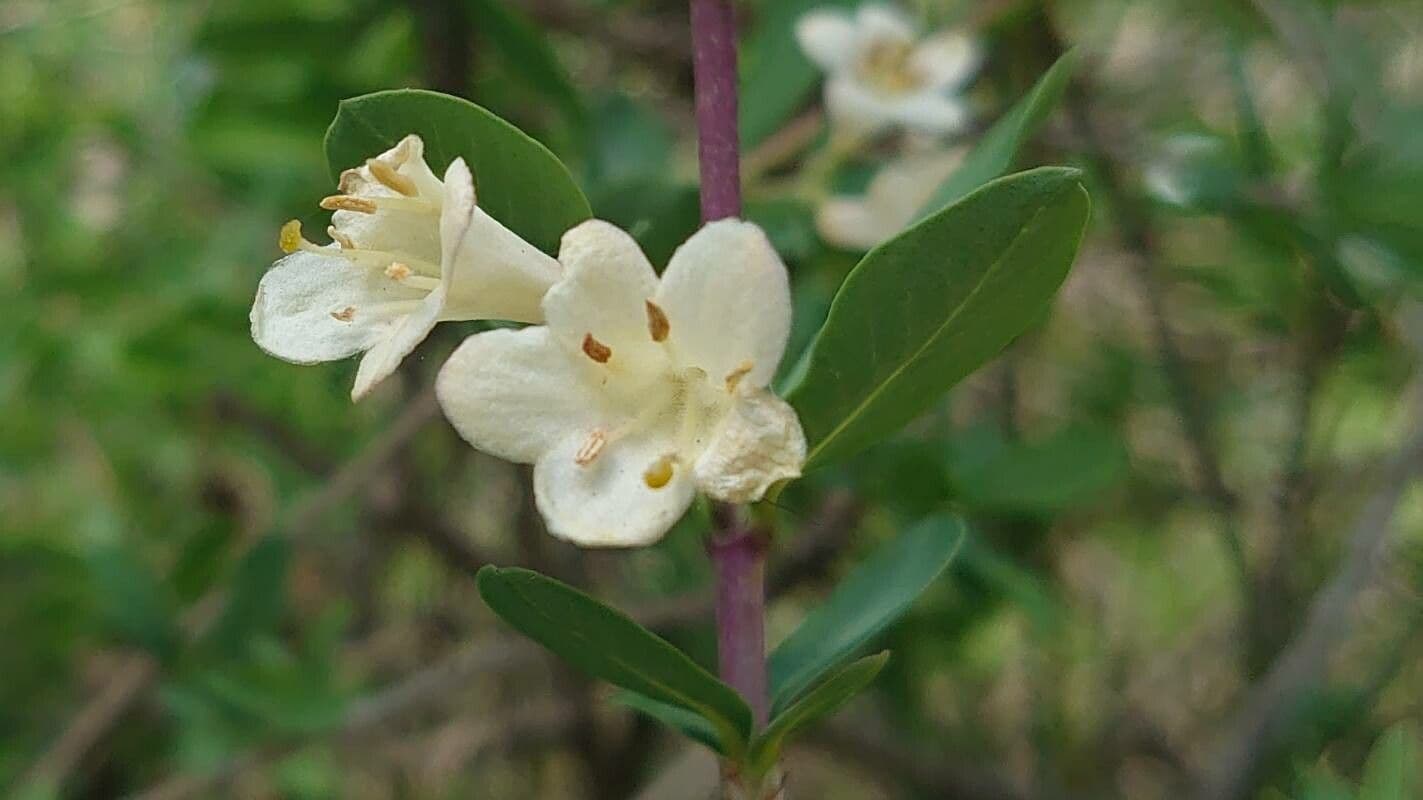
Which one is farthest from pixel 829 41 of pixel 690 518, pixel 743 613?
pixel 743 613

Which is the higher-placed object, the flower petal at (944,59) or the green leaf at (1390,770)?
the flower petal at (944,59)

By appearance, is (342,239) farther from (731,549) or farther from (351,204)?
(731,549)

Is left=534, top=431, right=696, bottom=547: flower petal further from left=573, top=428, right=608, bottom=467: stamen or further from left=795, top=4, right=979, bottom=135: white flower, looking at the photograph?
left=795, top=4, right=979, bottom=135: white flower

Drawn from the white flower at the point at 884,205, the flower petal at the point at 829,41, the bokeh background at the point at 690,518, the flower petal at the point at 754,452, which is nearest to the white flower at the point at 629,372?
→ the flower petal at the point at 754,452

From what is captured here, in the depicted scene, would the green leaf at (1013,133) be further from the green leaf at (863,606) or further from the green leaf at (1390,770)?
the green leaf at (1390,770)

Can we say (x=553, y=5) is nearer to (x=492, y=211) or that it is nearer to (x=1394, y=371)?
(x=492, y=211)

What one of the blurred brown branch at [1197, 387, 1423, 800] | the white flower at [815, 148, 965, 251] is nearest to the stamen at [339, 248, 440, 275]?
the white flower at [815, 148, 965, 251]
